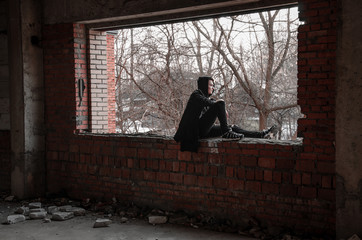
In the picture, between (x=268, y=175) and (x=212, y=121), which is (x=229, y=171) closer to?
(x=268, y=175)

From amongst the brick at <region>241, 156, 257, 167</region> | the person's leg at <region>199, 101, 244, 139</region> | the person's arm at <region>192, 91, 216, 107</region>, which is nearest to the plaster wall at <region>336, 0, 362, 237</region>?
the brick at <region>241, 156, 257, 167</region>

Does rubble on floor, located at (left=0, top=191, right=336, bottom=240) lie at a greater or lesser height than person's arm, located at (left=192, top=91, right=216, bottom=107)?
lesser

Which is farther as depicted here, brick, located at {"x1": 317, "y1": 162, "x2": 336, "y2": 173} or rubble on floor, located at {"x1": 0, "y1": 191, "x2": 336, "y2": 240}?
rubble on floor, located at {"x1": 0, "y1": 191, "x2": 336, "y2": 240}

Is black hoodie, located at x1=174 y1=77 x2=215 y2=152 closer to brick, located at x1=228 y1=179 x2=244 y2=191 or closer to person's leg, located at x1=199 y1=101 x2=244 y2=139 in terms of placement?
person's leg, located at x1=199 y1=101 x2=244 y2=139

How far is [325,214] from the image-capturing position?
439 cm

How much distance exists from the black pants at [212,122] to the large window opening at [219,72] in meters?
4.66

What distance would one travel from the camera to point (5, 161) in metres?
7.33

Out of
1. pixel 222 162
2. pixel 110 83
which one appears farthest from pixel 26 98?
pixel 222 162

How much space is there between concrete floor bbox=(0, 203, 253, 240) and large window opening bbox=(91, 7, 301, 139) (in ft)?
18.2

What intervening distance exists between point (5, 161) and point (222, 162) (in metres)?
4.38

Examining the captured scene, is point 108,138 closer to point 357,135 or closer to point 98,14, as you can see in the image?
point 98,14

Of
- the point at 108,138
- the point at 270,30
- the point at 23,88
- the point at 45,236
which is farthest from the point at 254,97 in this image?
the point at 45,236

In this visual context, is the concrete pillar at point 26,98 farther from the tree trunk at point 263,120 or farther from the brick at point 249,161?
the tree trunk at point 263,120

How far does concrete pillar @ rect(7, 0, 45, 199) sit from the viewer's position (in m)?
6.62
